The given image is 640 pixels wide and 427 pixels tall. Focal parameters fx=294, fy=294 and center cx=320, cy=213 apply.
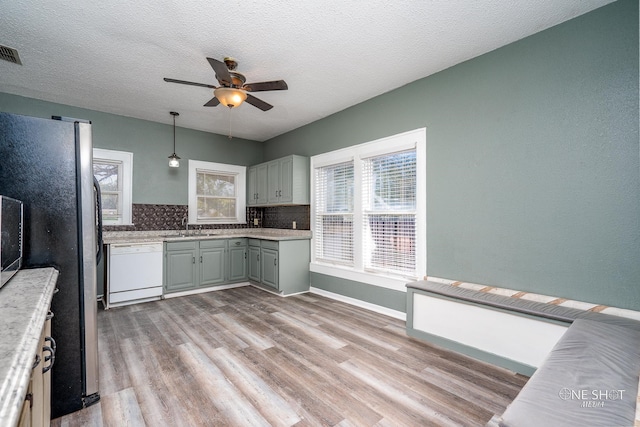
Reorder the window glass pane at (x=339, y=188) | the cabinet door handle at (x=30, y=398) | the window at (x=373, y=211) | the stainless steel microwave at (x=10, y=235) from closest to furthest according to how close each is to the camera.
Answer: the cabinet door handle at (x=30, y=398)
the stainless steel microwave at (x=10, y=235)
the window at (x=373, y=211)
the window glass pane at (x=339, y=188)

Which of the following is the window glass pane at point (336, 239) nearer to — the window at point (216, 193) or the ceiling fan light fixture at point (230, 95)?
the window at point (216, 193)

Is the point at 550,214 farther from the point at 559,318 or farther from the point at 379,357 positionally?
the point at 379,357

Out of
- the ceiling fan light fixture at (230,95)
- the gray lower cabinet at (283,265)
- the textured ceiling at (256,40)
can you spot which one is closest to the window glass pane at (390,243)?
the gray lower cabinet at (283,265)

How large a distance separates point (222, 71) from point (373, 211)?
2.42 metres

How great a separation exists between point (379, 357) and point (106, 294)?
12.2ft

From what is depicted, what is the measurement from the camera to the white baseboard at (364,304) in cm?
359

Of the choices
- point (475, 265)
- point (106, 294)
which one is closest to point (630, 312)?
point (475, 265)

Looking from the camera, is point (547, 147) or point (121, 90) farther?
point (121, 90)

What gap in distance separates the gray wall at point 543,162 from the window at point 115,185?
14.4 ft

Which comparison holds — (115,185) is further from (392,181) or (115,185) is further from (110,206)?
(392,181)

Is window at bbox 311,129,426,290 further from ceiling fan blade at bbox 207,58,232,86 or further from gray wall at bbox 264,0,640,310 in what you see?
ceiling fan blade at bbox 207,58,232,86

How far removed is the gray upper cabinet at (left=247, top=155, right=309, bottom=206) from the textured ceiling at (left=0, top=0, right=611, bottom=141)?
1.25m

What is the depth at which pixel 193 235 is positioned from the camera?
17.1ft

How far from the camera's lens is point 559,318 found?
6.98 ft
